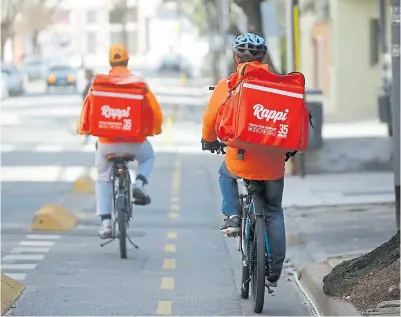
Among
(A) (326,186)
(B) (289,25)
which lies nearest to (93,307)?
(A) (326,186)

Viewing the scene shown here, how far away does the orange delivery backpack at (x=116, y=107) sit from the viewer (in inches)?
439

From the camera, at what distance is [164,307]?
896 cm

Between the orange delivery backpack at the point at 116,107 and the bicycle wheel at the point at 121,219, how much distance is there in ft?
1.87

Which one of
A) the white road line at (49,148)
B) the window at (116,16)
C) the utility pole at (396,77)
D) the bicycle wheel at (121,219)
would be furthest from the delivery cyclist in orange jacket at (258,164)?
the window at (116,16)

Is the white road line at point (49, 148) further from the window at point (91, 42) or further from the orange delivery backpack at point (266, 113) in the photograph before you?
the window at point (91, 42)

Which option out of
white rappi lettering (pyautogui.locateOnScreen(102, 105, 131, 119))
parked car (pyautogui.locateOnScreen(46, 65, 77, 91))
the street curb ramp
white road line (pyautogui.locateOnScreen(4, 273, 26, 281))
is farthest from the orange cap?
parked car (pyautogui.locateOnScreen(46, 65, 77, 91))

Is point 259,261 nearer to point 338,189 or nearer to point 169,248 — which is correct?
point 169,248

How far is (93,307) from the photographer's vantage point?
350 inches

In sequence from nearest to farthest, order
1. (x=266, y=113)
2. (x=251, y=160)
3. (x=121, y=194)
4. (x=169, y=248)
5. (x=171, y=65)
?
(x=266, y=113) → (x=251, y=160) → (x=121, y=194) → (x=169, y=248) → (x=171, y=65)

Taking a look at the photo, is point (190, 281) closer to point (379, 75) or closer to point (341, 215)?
point (341, 215)

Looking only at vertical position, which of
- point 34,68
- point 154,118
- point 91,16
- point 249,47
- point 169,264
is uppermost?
point 249,47

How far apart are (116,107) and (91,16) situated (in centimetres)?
13012

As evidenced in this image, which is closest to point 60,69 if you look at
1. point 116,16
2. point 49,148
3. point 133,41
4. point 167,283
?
point 49,148

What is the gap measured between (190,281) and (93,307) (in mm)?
1517
